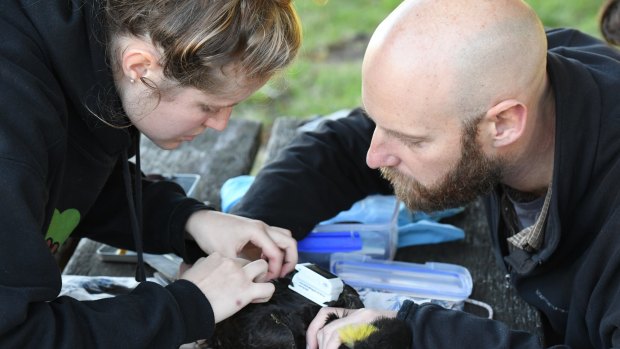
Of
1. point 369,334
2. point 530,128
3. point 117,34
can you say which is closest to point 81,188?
point 117,34

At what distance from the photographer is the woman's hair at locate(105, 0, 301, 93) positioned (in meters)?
1.51

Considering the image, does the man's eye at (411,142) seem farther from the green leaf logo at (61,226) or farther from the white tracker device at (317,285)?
the green leaf logo at (61,226)

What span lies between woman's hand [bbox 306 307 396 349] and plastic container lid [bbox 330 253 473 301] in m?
0.23

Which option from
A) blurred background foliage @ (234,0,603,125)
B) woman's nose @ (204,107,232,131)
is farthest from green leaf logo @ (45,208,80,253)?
blurred background foliage @ (234,0,603,125)

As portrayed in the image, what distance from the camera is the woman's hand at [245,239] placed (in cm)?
179

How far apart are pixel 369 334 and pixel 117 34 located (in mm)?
783

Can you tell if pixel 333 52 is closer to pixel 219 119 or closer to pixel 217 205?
pixel 217 205

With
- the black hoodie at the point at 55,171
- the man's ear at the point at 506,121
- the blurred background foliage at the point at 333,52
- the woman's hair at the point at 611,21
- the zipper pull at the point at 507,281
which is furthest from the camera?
the blurred background foliage at the point at 333,52

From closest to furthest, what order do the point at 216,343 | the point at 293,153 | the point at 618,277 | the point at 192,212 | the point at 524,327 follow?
1. the point at 618,277
2. the point at 216,343
3. the point at 524,327
4. the point at 192,212
5. the point at 293,153

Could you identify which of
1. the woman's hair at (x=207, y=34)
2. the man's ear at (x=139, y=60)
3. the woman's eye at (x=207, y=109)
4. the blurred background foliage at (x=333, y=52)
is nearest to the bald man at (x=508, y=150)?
the woman's hair at (x=207, y=34)

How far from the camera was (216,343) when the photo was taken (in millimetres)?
1612

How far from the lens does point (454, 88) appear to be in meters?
1.64

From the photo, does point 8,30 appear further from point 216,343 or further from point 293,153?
point 293,153

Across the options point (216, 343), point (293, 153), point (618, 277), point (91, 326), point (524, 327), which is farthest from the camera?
point (293, 153)
